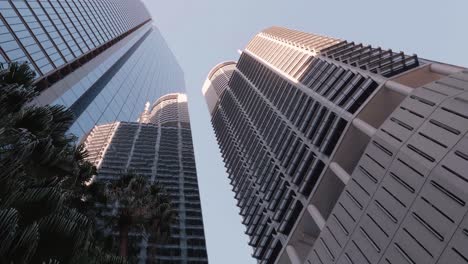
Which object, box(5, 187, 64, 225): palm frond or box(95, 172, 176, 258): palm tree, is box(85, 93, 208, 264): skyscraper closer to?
box(95, 172, 176, 258): palm tree

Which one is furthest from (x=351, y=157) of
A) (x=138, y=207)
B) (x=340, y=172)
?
(x=138, y=207)

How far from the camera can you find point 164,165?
98688 mm

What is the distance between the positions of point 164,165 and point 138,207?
245ft

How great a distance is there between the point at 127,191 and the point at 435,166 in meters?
21.4

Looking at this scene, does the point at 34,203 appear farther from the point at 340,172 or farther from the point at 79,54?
the point at 79,54

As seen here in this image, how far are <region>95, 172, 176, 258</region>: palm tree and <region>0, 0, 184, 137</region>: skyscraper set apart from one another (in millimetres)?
19604

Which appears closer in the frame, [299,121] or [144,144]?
[299,121]

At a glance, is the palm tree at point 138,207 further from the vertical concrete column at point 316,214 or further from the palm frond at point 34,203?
the vertical concrete column at point 316,214

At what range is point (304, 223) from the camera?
5044 centimetres

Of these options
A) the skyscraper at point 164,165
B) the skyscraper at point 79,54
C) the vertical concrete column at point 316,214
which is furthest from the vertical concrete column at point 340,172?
the skyscraper at point 79,54

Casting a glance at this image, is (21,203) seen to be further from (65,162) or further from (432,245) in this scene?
(432,245)

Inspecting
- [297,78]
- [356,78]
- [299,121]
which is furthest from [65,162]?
[297,78]

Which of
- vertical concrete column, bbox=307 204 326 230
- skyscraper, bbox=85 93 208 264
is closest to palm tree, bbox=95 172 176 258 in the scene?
vertical concrete column, bbox=307 204 326 230

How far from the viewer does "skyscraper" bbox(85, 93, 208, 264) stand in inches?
2675
